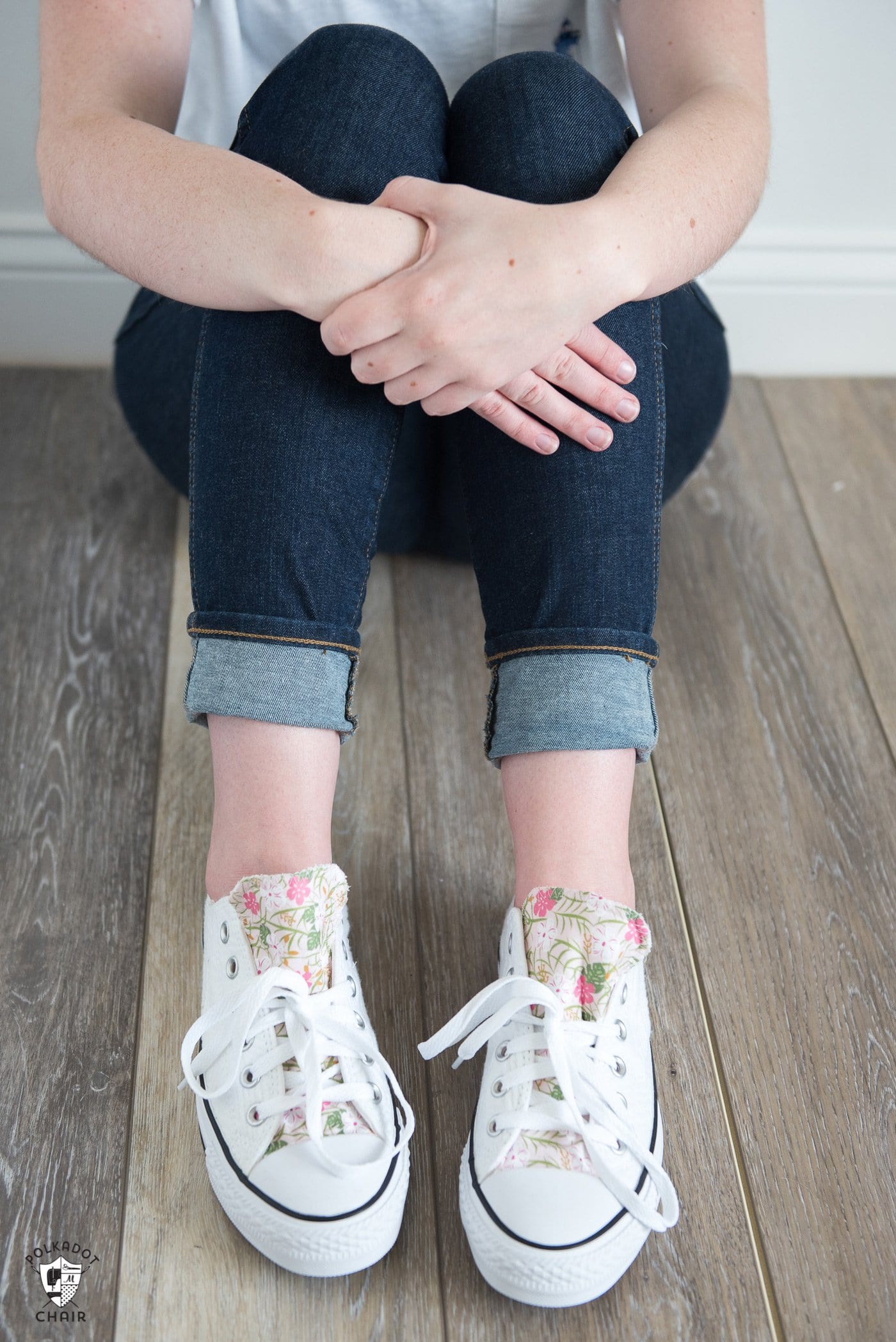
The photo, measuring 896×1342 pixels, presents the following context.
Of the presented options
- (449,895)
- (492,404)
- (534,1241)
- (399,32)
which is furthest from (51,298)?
(534,1241)

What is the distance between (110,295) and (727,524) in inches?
30.3

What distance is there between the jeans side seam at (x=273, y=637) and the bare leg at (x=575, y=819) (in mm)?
151

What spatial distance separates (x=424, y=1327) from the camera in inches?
25.4

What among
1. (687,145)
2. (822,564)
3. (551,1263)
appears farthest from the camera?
(822,564)

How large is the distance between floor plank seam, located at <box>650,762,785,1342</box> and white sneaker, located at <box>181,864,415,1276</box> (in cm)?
22

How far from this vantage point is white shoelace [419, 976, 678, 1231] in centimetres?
64

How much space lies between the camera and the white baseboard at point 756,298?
1237mm

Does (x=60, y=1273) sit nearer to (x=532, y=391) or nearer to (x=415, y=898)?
(x=415, y=898)

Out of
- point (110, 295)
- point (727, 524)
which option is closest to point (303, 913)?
point (727, 524)

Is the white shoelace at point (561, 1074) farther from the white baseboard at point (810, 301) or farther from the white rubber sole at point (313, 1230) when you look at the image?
the white baseboard at point (810, 301)

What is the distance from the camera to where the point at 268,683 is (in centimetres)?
69

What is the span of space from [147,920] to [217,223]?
1.67 ft

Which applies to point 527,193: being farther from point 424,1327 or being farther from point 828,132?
point 424,1327

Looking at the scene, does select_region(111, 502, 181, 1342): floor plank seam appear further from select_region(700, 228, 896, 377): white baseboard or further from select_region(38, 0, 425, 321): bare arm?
select_region(700, 228, 896, 377): white baseboard
